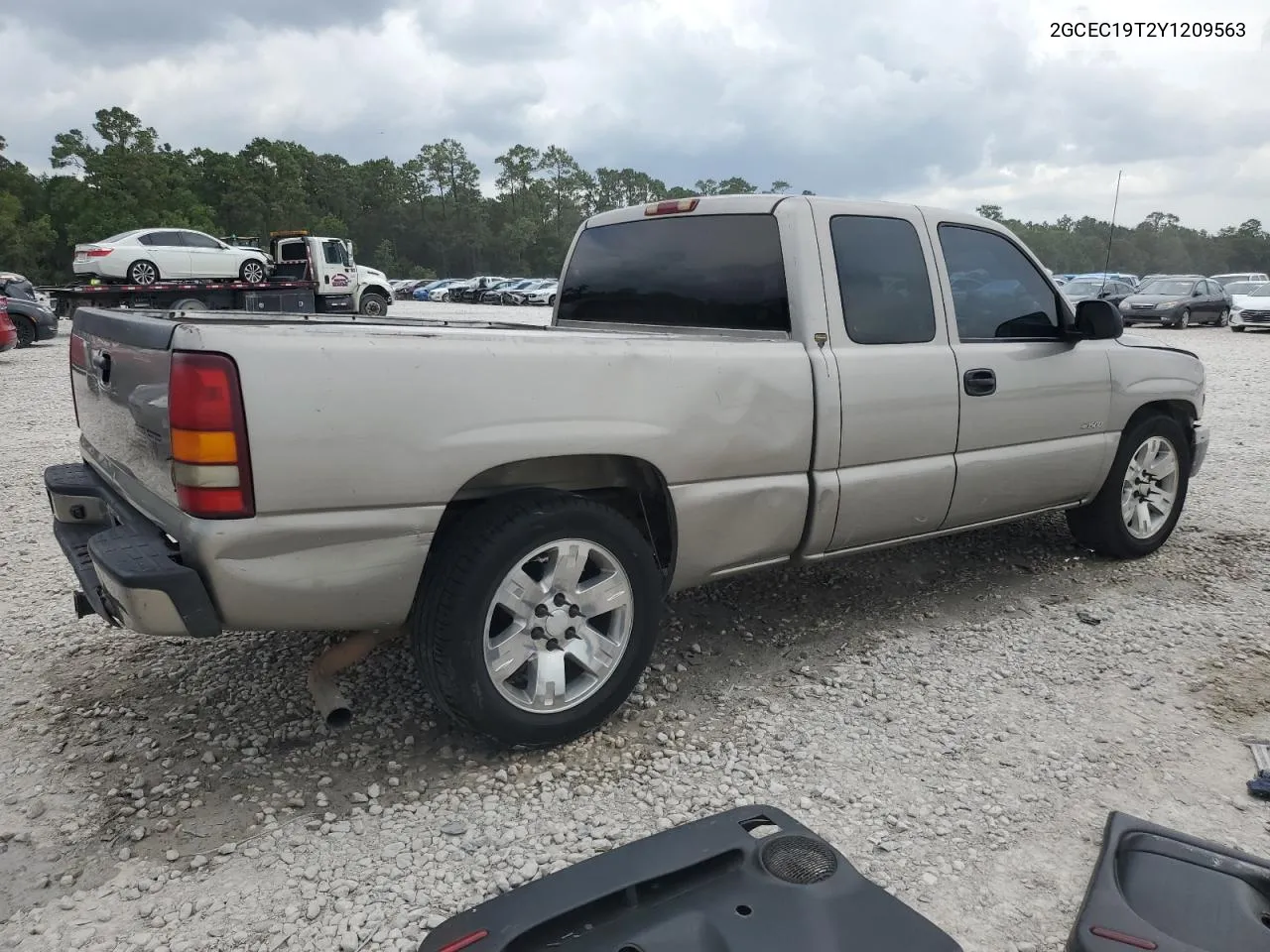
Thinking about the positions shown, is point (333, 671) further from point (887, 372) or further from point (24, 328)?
point (24, 328)

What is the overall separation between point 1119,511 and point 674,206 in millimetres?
2863

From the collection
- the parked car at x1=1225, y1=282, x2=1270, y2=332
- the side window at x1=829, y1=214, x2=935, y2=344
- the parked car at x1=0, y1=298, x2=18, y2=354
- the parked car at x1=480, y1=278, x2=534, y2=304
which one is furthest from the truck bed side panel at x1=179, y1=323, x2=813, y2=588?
the parked car at x1=480, y1=278, x2=534, y2=304

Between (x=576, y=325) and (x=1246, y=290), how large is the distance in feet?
89.2

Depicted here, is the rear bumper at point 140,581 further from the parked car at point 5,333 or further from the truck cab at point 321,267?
the truck cab at point 321,267

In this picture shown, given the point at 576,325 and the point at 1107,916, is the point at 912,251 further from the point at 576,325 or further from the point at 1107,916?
the point at 1107,916

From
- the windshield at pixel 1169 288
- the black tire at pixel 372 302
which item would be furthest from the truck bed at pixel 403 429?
the windshield at pixel 1169 288

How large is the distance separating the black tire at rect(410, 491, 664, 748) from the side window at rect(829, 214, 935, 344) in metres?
1.37

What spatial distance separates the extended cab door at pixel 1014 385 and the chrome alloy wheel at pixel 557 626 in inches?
70.3

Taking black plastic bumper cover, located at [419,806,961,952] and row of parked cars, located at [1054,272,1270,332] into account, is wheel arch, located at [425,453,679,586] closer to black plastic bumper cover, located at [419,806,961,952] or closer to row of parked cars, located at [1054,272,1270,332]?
black plastic bumper cover, located at [419,806,961,952]

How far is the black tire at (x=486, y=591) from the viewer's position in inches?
107

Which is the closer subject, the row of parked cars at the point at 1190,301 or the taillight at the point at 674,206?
the taillight at the point at 674,206

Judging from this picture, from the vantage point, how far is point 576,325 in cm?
430

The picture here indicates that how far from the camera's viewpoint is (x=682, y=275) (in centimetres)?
391

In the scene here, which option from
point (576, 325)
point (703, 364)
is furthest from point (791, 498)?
point (576, 325)
